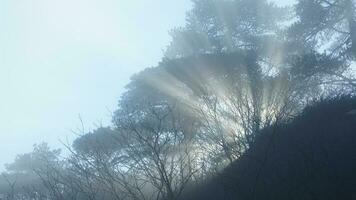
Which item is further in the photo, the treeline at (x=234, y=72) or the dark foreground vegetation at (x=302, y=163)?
the treeline at (x=234, y=72)

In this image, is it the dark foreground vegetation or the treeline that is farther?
the treeline

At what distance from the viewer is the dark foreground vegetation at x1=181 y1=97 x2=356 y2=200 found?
725cm

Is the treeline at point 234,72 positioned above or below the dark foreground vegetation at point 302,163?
above

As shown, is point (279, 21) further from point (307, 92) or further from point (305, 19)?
point (307, 92)

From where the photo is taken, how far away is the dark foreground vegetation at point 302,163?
7.25 metres

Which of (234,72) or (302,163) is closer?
(302,163)

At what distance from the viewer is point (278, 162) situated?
9727 mm

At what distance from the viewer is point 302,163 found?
869 centimetres

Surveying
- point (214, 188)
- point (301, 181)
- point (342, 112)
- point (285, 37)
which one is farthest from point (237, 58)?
point (301, 181)

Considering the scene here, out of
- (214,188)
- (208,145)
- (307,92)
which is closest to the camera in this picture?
(214,188)

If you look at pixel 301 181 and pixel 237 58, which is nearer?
pixel 301 181

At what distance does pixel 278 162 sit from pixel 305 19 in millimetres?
10821

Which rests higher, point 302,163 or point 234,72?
point 234,72

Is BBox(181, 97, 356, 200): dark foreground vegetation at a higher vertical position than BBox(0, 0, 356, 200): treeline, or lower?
lower
